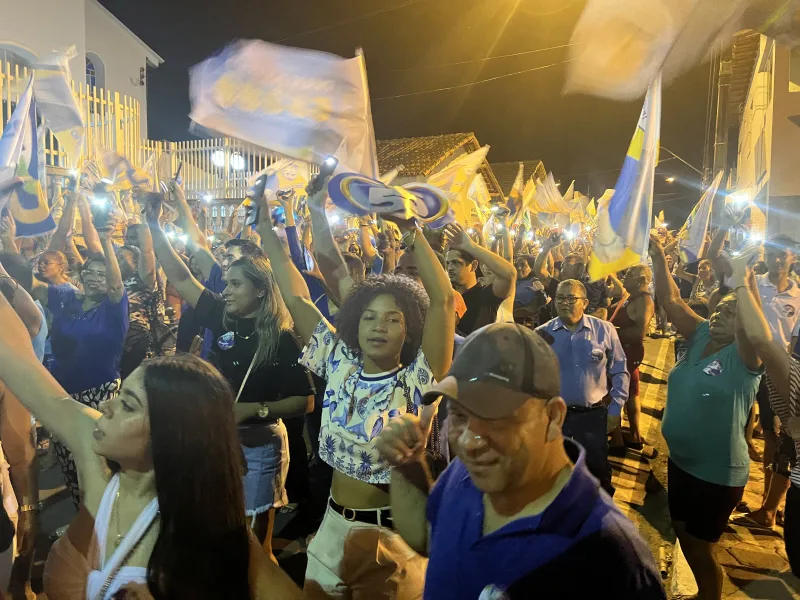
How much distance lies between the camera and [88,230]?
17.4ft

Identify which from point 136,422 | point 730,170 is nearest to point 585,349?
point 136,422

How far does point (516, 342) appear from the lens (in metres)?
1.51

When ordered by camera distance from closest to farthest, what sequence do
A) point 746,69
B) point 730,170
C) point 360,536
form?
point 360,536 < point 746,69 < point 730,170

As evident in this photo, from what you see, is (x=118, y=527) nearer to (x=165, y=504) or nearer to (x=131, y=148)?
(x=165, y=504)

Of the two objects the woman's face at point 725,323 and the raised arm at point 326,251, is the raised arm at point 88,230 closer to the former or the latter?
the raised arm at point 326,251

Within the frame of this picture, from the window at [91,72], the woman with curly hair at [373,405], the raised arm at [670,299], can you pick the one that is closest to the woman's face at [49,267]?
the woman with curly hair at [373,405]

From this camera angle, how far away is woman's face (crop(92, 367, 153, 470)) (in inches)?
69.1

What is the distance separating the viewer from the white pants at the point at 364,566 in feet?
7.84

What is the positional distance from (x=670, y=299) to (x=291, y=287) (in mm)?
2652

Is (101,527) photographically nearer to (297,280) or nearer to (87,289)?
(297,280)

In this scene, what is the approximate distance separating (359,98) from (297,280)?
5.76 feet

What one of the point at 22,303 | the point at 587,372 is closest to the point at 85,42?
the point at 22,303

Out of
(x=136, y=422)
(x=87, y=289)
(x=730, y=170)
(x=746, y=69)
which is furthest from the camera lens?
(x=730, y=170)

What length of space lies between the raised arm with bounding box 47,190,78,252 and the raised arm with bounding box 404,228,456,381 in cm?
444
